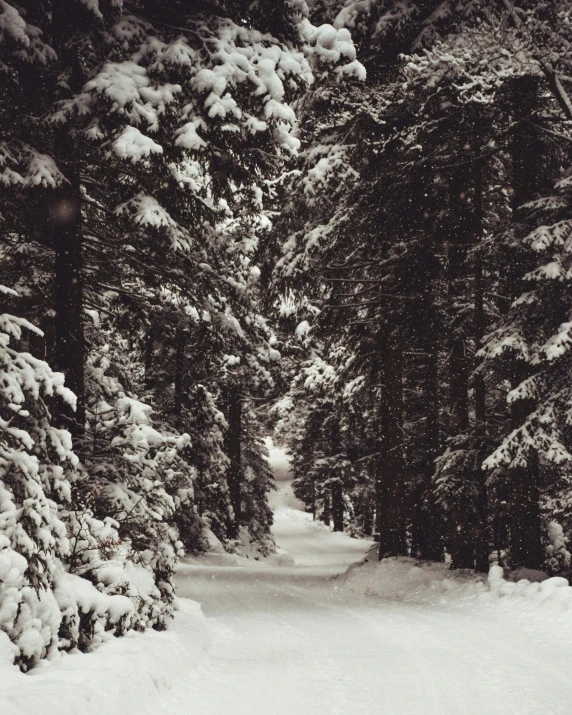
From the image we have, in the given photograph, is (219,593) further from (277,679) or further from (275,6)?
(275,6)

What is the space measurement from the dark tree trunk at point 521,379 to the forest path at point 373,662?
2.50 metres

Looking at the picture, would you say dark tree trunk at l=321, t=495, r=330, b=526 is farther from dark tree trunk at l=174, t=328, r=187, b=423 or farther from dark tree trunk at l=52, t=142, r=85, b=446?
dark tree trunk at l=52, t=142, r=85, b=446

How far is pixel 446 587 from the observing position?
1406cm

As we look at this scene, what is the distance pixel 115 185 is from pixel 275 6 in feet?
11.5

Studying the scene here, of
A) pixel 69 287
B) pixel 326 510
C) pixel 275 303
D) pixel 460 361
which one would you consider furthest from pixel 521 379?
pixel 326 510

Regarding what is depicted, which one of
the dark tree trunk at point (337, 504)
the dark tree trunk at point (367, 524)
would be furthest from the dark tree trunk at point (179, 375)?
the dark tree trunk at point (367, 524)

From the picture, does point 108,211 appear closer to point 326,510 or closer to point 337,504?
point 337,504

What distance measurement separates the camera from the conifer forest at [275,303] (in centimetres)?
655

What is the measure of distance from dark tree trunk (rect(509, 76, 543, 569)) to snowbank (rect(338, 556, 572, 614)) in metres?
0.90

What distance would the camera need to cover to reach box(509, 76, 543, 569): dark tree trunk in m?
13.6

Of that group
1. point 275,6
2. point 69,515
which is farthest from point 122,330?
point 275,6

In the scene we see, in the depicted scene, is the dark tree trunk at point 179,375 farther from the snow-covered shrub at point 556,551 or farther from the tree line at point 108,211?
the snow-covered shrub at point 556,551

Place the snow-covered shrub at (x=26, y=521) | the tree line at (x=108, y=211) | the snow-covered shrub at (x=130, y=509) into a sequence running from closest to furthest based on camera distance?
the snow-covered shrub at (x=26, y=521) → the tree line at (x=108, y=211) → the snow-covered shrub at (x=130, y=509)

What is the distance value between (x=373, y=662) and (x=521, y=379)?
24.2ft
